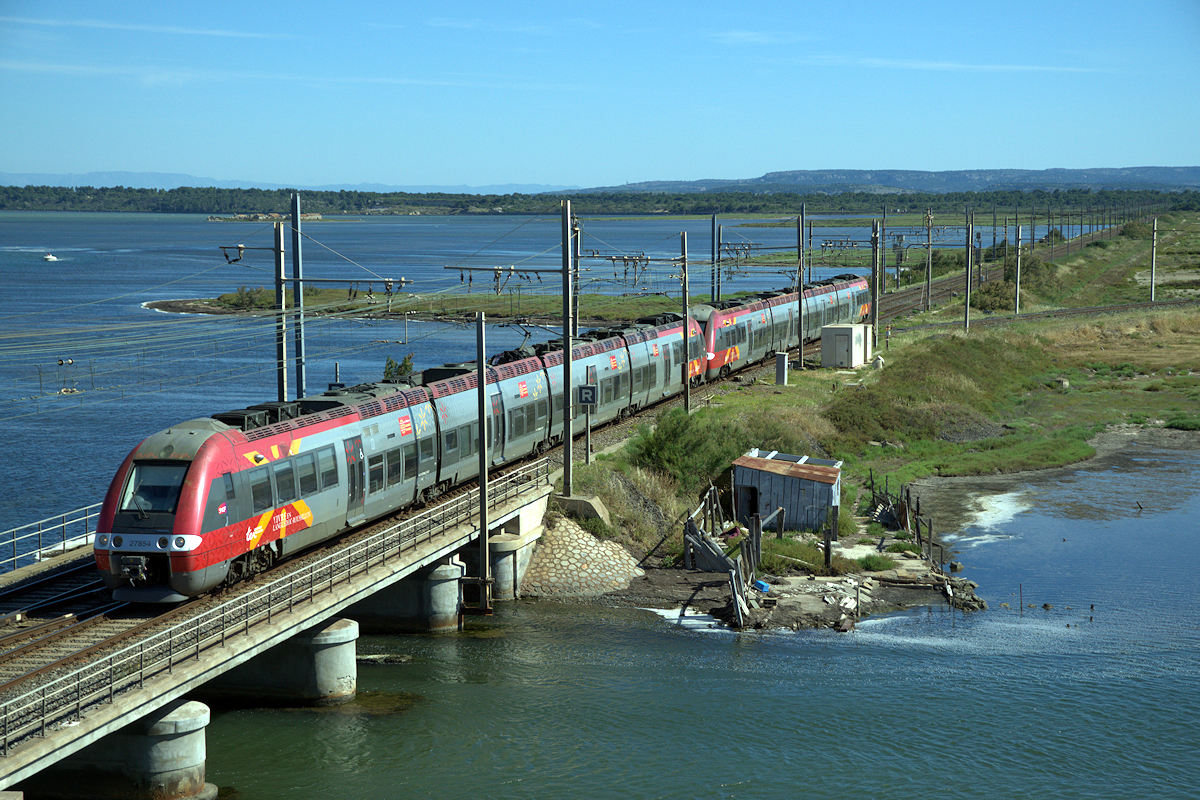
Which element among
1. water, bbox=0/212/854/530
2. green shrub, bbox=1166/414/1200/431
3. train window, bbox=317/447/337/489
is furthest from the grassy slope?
train window, bbox=317/447/337/489

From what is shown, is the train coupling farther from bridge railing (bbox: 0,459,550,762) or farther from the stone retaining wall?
the stone retaining wall

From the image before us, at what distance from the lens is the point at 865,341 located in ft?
258

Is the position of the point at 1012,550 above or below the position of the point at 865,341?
below

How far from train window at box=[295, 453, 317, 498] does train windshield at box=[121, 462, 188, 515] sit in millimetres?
4206

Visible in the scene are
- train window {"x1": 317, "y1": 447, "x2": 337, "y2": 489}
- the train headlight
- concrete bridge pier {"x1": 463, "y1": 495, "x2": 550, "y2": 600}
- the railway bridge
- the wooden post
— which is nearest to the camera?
the railway bridge

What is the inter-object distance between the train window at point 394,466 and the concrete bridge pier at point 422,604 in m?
2.89

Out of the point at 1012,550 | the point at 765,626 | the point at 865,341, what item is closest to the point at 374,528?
the point at 765,626

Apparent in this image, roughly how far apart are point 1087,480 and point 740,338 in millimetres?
19507

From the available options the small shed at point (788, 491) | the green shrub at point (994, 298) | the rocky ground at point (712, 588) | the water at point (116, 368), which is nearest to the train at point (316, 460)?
the rocky ground at point (712, 588)

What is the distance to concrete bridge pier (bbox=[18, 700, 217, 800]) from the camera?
24.0 meters

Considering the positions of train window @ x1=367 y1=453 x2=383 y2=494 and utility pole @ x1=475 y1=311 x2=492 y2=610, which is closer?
train window @ x1=367 y1=453 x2=383 y2=494

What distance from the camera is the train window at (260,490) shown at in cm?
2877

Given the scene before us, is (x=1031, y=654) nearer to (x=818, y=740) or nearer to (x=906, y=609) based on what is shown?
(x=906, y=609)

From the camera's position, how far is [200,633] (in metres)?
25.5
